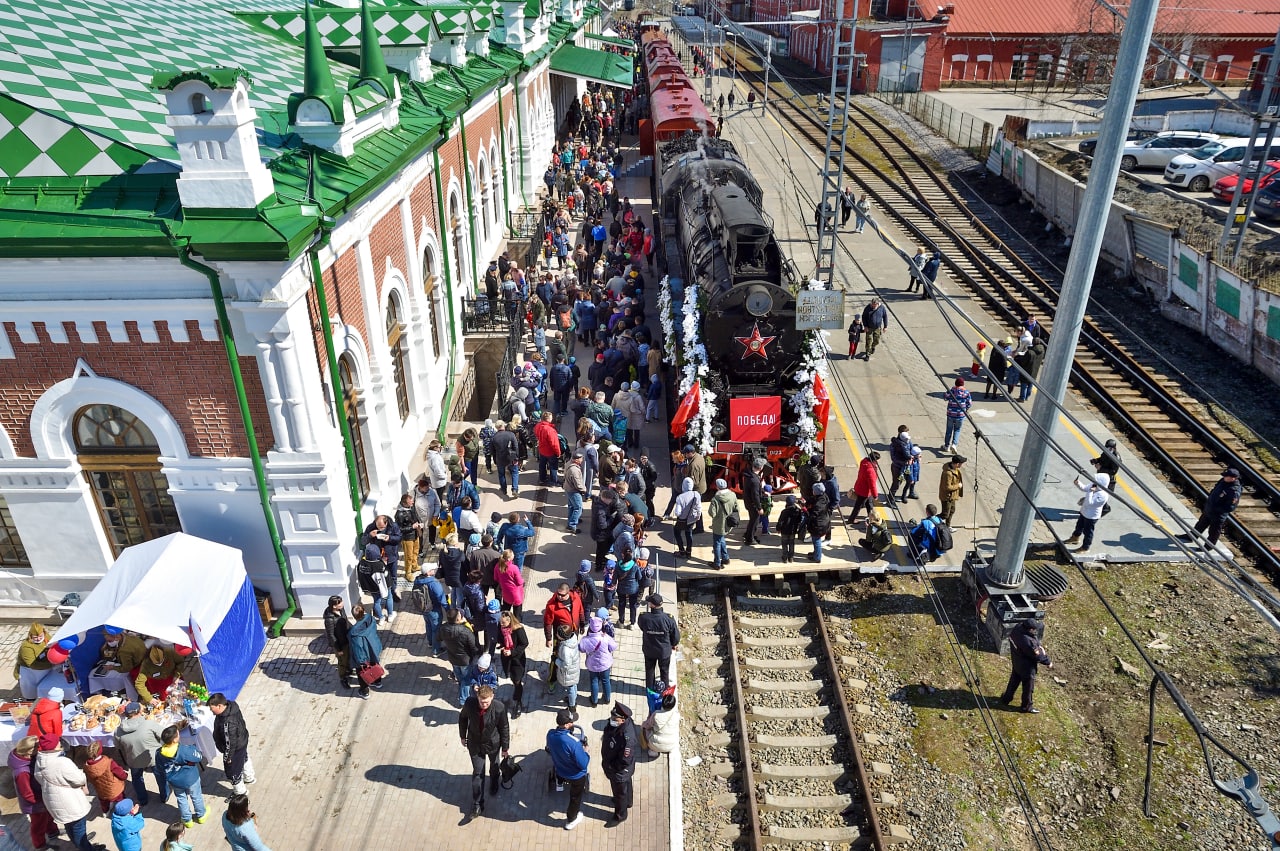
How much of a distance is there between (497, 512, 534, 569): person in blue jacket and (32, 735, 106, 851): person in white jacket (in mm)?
5213

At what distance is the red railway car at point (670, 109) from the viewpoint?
28.2 m

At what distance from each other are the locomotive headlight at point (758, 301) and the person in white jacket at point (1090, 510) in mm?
5549

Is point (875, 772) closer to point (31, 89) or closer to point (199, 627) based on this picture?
point (199, 627)

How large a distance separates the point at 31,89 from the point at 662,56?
39.1 meters

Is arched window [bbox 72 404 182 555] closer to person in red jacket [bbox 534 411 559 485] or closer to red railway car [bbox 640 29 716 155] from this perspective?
person in red jacket [bbox 534 411 559 485]

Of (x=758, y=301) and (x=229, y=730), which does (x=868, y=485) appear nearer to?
(x=758, y=301)

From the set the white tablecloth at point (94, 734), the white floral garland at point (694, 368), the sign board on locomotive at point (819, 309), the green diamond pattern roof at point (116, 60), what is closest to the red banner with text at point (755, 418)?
the white floral garland at point (694, 368)

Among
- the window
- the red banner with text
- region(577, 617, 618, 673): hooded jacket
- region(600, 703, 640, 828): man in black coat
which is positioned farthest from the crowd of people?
the red banner with text

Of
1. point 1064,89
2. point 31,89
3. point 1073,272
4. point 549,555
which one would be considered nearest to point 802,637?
point 549,555

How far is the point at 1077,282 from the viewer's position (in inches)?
388

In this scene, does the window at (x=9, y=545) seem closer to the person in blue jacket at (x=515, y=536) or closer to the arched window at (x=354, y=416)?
the arched window at (x=354, y=416)

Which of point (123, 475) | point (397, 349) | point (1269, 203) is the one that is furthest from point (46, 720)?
point (1269, 203)

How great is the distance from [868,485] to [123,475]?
10.3 meters

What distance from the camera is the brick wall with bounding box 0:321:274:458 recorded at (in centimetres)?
973
